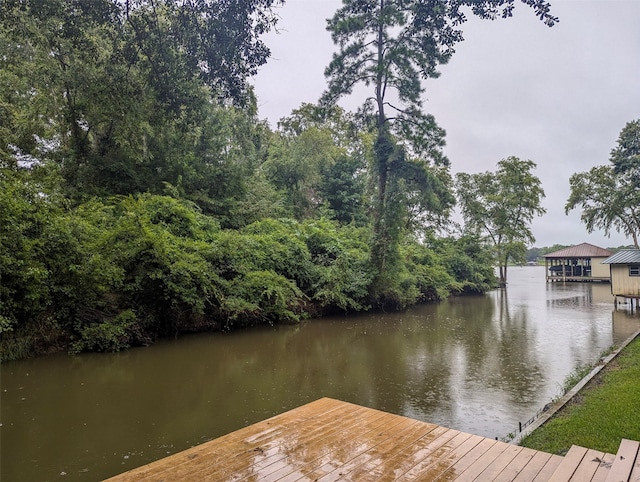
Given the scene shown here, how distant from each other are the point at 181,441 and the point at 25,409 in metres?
2.69

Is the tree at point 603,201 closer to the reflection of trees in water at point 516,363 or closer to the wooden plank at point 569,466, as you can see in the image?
the reflection of trees in water at point 516,363

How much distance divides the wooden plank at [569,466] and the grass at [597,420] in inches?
36.3

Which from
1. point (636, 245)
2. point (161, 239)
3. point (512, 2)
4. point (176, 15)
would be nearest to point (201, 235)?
point (161, 239)

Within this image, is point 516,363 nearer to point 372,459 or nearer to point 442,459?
point 442,459

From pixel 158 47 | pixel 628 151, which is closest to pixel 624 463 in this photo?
pixel 158 47

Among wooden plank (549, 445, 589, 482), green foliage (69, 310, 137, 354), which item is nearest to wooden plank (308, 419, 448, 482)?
wooden plank (549, 445, 589, 482)

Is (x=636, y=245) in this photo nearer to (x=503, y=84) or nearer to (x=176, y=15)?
(x=503, y=84)

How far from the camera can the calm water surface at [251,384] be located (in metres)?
4.55

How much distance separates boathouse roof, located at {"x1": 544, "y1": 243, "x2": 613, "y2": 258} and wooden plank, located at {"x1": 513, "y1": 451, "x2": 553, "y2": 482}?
119 ft

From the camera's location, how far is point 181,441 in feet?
15.0

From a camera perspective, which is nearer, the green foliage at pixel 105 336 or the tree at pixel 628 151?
the green foliage at pixel 105 336

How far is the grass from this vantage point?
3834mm

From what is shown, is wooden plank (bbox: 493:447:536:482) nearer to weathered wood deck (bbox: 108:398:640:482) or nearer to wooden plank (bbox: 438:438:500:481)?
weathered wood deck (bbox: 108:398:640:482)

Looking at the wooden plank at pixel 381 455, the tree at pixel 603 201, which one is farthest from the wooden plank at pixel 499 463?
the tree at pixel 603 201
